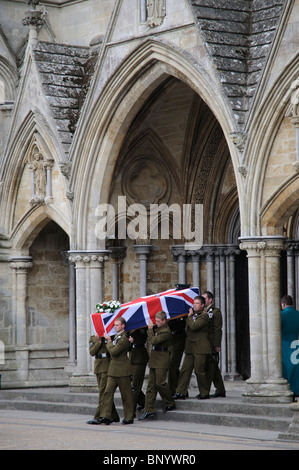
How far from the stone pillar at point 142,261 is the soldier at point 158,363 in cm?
442

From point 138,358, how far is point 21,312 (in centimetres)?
522

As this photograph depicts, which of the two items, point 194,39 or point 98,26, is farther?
point 98,26

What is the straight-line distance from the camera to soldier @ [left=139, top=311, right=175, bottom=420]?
14719 mm

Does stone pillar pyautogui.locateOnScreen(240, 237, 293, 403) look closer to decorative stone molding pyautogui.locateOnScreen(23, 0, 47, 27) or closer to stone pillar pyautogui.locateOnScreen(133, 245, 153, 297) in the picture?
stone pillar pyautogui.locateOnScreen(133, 245, 153, 297)

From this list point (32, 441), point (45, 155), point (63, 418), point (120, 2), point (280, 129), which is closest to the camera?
point (32, 441)

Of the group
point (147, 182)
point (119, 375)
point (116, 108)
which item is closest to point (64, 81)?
point (116, 108)

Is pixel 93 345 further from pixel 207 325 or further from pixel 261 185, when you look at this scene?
pixel 261 185

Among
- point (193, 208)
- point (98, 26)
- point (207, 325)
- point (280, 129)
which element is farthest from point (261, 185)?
point (98, 26)

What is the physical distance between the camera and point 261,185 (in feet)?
49.2

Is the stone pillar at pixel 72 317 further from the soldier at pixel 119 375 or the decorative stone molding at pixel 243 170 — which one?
the decorative stone molding at pixel 243 170

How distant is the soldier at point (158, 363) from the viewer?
14719 mm

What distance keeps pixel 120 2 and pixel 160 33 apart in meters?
1.05

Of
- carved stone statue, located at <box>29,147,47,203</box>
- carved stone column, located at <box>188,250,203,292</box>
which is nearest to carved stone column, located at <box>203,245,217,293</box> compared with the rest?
carved stone column, located at <box>188,250,203,292</box>

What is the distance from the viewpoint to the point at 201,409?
48.9 ft
